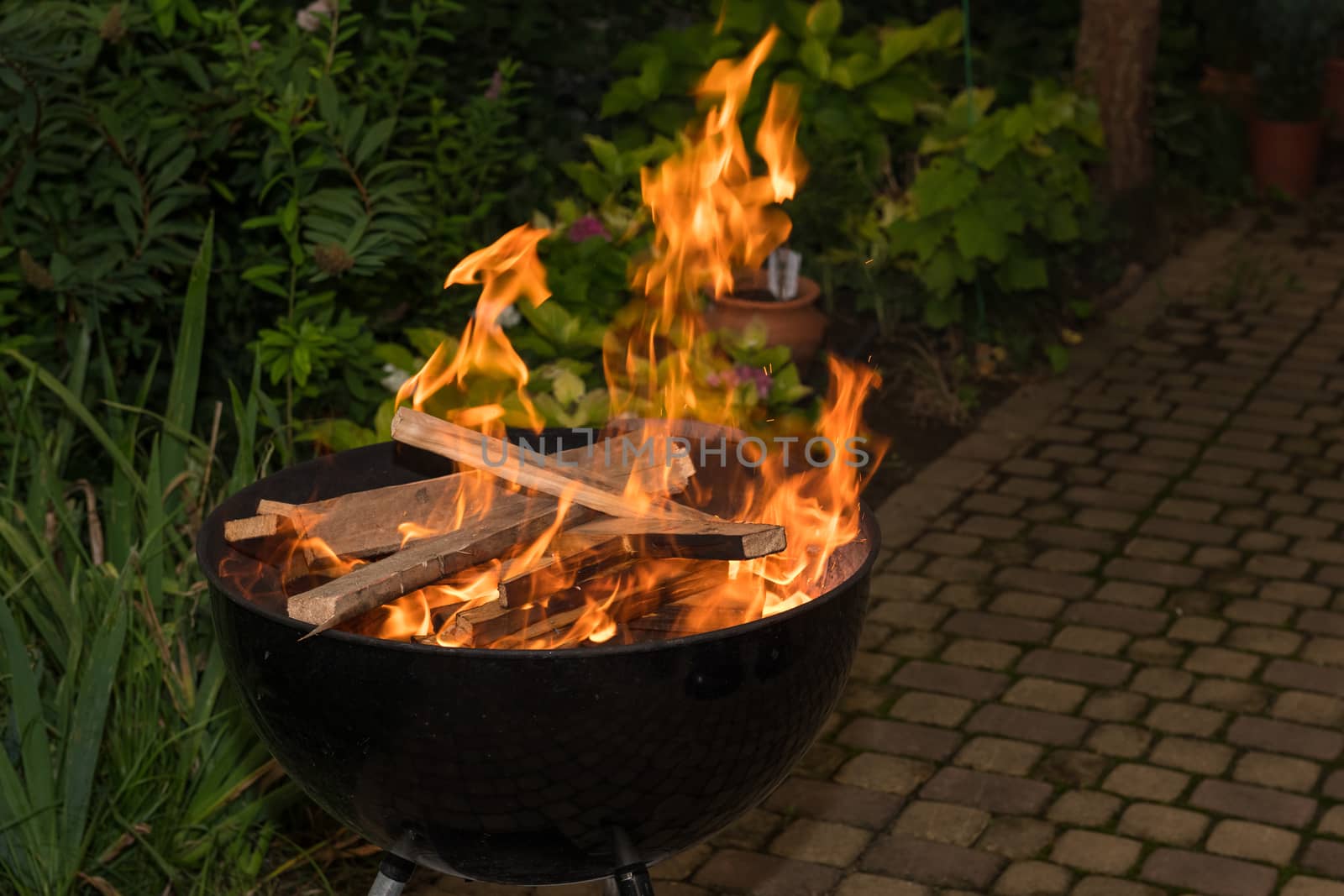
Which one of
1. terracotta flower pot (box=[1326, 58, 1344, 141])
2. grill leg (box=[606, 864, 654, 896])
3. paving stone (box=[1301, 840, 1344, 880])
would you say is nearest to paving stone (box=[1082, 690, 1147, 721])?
paving stone (box=[1301, 840, 1344, 880])

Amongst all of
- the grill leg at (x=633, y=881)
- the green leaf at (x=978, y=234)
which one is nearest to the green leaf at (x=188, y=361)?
the grill leg at (x=633, y=881)

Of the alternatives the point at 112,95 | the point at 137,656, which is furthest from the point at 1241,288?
the point at 137,656

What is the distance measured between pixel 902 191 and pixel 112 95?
329cm

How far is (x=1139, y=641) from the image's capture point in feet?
14.3

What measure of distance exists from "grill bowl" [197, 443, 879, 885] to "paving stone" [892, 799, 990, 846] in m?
1.16

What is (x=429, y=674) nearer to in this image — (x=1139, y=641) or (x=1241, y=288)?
(x=1139, y=641)

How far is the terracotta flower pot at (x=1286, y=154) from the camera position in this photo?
843cm

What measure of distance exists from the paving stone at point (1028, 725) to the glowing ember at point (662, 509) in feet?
3.36

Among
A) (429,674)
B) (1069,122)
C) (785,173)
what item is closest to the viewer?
(429,674)

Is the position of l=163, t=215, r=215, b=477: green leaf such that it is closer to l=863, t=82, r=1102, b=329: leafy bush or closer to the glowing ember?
the glowing ember

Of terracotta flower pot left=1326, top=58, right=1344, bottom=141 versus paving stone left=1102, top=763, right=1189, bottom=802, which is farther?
terracotta flower pot left=1326, top=58, right=1344, bottom=141

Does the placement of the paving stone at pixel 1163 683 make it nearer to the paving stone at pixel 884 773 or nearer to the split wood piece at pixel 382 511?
the paving stone at pixel 884 773

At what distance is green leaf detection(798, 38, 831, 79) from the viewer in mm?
6066

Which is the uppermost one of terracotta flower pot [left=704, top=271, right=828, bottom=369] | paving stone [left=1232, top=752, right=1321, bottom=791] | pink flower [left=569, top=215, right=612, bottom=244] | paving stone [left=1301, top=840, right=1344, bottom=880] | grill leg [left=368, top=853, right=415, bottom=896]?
pink flower [left=569, top=215, right=612, bottom=244]
